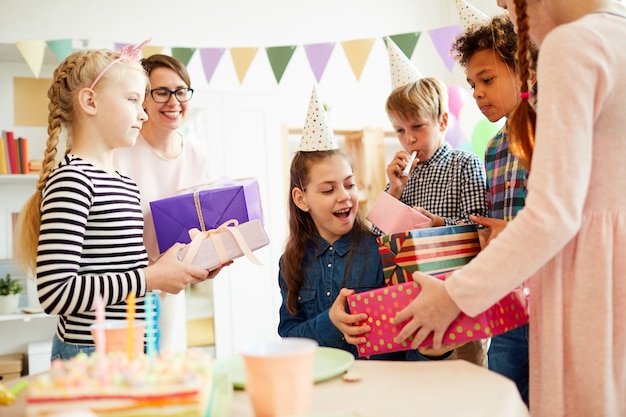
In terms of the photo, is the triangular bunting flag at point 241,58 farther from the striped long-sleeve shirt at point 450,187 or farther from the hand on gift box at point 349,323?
the hand on gift box at point 349,323

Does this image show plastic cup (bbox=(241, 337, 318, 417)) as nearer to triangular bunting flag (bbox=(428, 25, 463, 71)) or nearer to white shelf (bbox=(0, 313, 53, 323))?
triangular bunting flag (bbox=(428, 25, 463, 71))

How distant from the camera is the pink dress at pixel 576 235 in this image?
92cm

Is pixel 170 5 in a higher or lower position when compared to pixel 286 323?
higher

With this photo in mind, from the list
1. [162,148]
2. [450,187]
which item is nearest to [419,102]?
[450,187]

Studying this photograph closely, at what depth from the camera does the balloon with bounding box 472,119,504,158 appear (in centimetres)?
332

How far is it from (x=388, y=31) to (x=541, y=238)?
4066 millimetres

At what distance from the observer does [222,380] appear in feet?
2.78

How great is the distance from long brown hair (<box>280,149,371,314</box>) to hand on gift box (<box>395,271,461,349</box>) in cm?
56

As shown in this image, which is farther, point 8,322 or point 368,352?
point 8,322

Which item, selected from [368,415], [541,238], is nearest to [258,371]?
[368,415]

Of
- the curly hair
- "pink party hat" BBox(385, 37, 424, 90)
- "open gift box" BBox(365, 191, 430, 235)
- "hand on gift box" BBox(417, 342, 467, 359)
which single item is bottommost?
"hand on gift box" BBox(417, 342, 467, 359)

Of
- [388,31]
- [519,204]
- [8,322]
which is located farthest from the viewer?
[388,31]

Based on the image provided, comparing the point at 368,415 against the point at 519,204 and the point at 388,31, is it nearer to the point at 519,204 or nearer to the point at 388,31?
the point at 519,204

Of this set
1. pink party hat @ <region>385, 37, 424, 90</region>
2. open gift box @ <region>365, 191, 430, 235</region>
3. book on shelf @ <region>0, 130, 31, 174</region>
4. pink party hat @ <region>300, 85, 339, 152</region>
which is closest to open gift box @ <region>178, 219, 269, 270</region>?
open gift box @ <region>365, 191, 430, 235</region>
